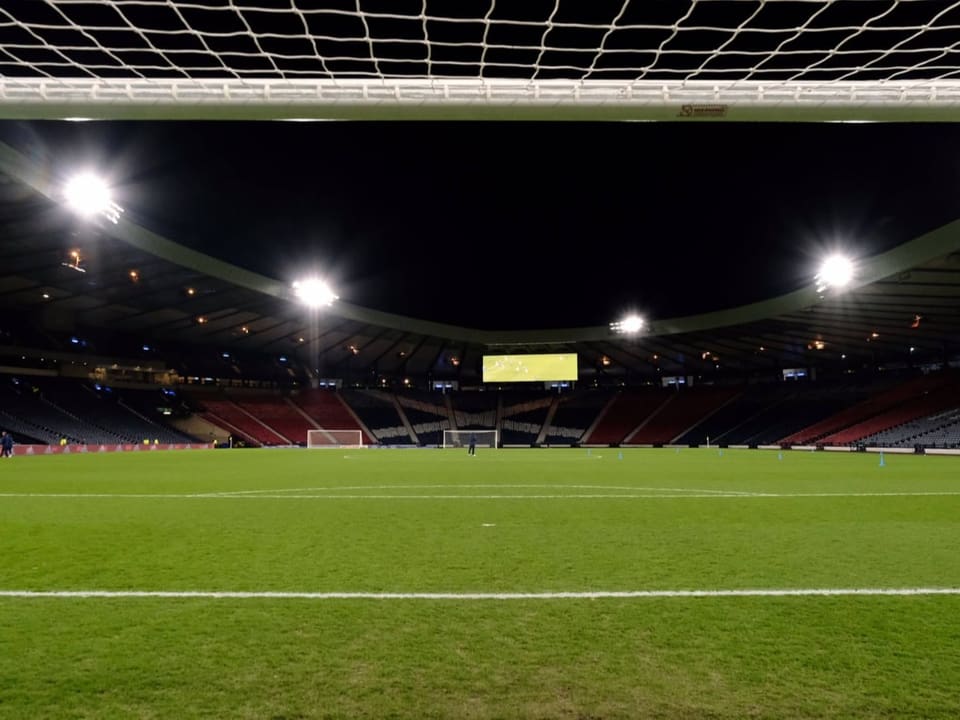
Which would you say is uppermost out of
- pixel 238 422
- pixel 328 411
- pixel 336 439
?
pixel 328 411

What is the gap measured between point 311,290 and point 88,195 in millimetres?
15215

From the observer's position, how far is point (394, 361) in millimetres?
62438

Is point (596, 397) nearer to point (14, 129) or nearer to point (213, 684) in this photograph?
point (14, 129)

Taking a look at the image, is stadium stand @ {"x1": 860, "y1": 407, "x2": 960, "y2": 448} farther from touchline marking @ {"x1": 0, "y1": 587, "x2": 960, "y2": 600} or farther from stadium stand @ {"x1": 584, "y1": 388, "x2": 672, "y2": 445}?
touchline marking @ {"x1": 0, "y1": 587, "x2": 960, "y2": 600}

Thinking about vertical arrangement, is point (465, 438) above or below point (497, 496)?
above

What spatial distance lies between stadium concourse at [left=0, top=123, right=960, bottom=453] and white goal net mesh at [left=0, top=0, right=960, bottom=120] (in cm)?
1936

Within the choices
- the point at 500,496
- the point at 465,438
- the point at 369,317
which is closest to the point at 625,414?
the point at 465,438

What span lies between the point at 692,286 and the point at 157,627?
132ft

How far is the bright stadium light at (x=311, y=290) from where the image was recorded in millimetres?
36531

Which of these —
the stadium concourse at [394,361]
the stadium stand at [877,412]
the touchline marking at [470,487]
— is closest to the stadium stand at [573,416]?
the stadium concourse at [394,361]

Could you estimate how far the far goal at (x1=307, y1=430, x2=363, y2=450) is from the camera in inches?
2156

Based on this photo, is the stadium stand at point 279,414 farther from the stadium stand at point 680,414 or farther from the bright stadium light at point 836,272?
the bright stadium light at point 836,272

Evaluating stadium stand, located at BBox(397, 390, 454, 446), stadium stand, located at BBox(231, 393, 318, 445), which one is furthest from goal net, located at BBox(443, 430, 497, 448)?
stadium stand, located at BBox(231, 393, 318, 445)

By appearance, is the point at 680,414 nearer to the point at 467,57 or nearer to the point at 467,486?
the point at 467,486
